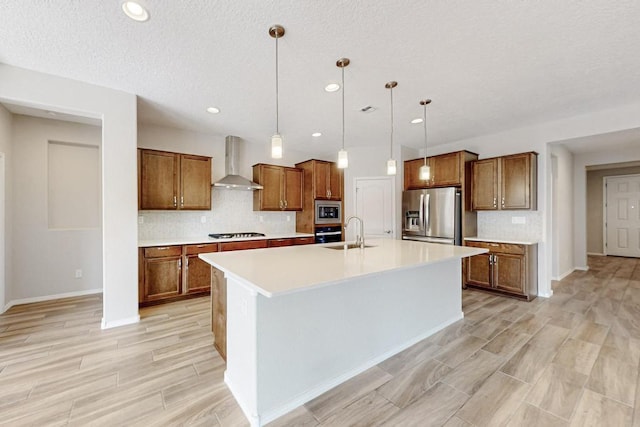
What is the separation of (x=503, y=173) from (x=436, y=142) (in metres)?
1.30

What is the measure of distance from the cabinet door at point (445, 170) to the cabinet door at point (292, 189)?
2484 mm

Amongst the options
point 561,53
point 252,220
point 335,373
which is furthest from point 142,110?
point 561,53

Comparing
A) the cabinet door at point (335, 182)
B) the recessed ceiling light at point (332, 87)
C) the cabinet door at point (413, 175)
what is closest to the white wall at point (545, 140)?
the cabinet door at point (413, 175)

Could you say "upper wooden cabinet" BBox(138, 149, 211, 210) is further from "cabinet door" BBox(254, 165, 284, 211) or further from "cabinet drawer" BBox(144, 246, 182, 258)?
"cabinet door" BBox(254, 165, 284, 211)

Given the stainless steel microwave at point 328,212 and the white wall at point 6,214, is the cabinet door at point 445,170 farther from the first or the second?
the white wall at point 6,214

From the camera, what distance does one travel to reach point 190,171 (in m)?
4.17

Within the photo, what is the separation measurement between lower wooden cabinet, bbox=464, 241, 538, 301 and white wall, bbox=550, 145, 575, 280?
4.67 ft

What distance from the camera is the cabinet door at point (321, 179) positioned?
518 cm

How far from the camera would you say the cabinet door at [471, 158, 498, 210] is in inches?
171

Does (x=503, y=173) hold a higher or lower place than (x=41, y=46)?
lower

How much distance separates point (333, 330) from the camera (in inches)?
80.0

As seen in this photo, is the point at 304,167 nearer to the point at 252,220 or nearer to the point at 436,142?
the point at 252,220

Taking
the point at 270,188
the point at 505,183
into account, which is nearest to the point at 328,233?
the point at 270,188

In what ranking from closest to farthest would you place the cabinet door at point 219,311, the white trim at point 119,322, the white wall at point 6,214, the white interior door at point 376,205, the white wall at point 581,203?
the cabinet door at point 219,311 < the white trim at point 119,322 < the white wall at point 6,214 < the white interior door at point 376,205 < the white wall at point 581,203
